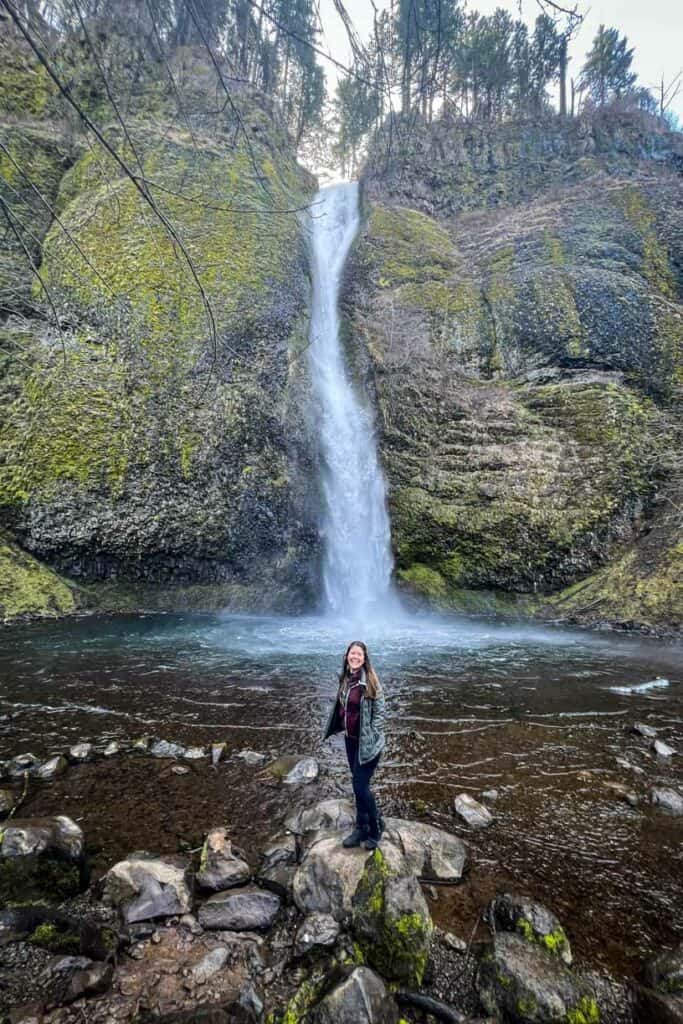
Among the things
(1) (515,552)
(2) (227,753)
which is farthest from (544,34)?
(1) (515,552)

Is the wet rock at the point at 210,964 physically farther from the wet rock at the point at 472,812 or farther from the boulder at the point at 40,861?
the wet rock at the point at 472,812

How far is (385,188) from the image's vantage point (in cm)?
2575

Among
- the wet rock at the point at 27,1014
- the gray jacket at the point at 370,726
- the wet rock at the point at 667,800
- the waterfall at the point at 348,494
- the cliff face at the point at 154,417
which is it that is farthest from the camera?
the waterfall at the point at 348,494

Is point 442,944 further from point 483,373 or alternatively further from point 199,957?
point 483,373

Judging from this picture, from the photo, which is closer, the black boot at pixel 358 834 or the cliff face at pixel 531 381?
the black boot at pixel 358 834

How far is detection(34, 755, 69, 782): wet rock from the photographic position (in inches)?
191

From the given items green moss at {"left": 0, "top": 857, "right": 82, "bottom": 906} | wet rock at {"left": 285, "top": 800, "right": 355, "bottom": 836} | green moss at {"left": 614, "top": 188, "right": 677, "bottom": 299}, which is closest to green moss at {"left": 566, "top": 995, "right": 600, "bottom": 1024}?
wet rock at {"left": 285, "top": 800, "right": 355, "bottom": 836}

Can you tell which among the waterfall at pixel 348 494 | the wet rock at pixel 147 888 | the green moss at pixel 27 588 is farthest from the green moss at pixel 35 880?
the waterfall at pixel 348 494

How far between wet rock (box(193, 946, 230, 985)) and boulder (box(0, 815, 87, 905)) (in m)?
1.17

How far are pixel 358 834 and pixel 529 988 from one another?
4.57ft

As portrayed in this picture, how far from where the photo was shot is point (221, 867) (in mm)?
3525

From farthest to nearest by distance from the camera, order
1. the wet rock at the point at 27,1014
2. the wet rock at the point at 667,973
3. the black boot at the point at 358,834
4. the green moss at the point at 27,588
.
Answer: the green moss at the point at 27,588 → the black boot at the point at 358,834 → the wet rock at the point at 667,973 → the wet rock at the point at 27,1014

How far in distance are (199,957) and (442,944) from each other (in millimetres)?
1479

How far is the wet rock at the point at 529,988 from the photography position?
2523 millimetres
